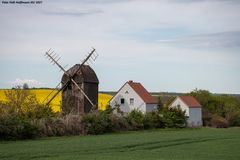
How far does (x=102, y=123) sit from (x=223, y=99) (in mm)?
42233

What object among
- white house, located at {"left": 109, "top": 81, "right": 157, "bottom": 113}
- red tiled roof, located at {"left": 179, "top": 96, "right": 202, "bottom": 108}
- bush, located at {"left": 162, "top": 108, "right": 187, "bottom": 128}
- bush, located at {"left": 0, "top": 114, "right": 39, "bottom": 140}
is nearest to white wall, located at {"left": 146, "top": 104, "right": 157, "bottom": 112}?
white house, located at {"left": 109, "top": 81, "right": 157, "bottom": 113}

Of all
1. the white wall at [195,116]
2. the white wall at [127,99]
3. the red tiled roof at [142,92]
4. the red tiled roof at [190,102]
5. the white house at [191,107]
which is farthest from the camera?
the red tiled roof at [190,102]

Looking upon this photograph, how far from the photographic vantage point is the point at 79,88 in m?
59.3

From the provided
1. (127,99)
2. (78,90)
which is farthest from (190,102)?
(78,90)

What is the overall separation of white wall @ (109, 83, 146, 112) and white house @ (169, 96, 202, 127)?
6.74 meters

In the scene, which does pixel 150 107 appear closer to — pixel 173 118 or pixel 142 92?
pixel 142 92

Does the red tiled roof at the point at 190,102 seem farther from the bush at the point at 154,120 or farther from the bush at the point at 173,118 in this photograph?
the bush at the point at 154,120

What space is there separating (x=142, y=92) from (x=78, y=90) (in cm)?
1539

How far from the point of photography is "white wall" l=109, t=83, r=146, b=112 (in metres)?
71.4

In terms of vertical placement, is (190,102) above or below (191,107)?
above

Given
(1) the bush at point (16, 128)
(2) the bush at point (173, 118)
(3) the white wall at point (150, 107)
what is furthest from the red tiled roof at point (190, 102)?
(1) the bush at point (16, 128)

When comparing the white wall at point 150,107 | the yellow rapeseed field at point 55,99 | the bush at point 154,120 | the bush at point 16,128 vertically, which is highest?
the yellow rapeseed field at point 55,99

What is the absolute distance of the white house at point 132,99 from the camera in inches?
2808

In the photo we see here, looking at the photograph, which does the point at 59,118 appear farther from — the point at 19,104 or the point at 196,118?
the point at 196,118
